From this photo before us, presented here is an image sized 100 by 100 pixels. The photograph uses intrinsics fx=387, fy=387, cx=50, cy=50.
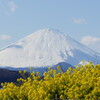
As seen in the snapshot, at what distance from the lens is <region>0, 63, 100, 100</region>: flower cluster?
9539mm

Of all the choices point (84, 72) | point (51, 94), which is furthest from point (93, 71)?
point (51, 94)

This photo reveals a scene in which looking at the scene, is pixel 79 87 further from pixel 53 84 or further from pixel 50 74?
pixel 50 74

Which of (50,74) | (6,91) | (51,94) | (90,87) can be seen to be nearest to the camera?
(90,87)

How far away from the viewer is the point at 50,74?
11742 millimetres

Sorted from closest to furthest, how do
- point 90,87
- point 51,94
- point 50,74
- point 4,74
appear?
point 90,87
point 51,94
point 50,74
point 4,74

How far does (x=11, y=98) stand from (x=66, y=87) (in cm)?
179

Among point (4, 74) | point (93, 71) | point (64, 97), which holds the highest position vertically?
point (4, 74)

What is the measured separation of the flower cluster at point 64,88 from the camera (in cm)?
954

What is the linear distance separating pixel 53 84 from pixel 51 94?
286 mm

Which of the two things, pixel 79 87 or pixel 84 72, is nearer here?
pixel 79 87

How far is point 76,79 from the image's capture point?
33.0ft

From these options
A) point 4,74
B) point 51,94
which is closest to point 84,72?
point 51,94

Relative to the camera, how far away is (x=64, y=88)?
10.3 meters

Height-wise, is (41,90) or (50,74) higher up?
(50,74)
